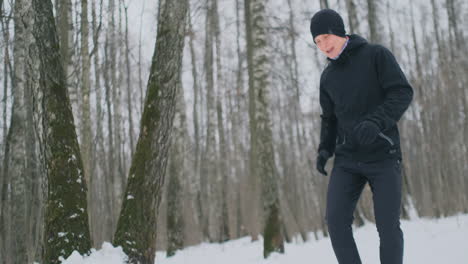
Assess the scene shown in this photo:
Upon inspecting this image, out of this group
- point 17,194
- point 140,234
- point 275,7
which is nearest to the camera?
point 140,234

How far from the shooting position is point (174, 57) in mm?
4289

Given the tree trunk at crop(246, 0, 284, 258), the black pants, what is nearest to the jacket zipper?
the black pants

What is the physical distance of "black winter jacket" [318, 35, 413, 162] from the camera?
247 cm

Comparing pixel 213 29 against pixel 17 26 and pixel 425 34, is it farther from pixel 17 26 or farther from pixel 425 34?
pixel 425 34

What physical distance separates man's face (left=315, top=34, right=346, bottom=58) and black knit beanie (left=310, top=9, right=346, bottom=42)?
0.02m

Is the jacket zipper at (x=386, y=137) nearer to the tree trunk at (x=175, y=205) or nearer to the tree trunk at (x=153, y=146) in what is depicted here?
the tree trunk at (x=153, y=146)

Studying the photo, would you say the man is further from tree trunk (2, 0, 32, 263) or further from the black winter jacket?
tree trunk (2, 0, 32, 263)

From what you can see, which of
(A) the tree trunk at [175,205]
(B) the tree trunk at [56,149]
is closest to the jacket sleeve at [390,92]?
(B) the tree trunk at [56,149]

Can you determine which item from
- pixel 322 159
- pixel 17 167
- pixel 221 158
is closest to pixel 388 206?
pixel 322 159

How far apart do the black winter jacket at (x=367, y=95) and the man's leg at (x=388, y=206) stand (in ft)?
0.25

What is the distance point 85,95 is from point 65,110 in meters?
7.90

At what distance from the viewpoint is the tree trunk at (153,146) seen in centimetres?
393

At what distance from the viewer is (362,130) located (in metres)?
2.37

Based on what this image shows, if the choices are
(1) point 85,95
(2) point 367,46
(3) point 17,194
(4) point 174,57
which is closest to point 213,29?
(1) point 85,95
